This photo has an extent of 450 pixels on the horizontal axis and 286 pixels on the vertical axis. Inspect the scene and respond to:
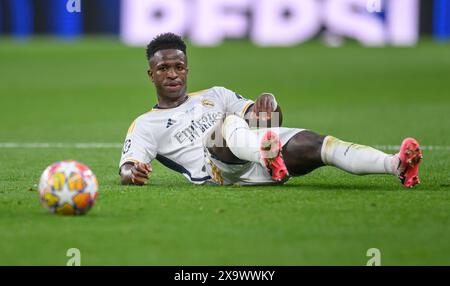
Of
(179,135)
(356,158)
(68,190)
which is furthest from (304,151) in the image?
(68,190)

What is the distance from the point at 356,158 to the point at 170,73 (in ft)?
6.50

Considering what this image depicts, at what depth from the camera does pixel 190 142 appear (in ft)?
28.6

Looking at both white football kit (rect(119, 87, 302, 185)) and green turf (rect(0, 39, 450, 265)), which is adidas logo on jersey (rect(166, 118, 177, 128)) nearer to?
white football kit (rect(119, 87, 302, 185))

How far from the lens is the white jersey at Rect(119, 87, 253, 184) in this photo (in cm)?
867

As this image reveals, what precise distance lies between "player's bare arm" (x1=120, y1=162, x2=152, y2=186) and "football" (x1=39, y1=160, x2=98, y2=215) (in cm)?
122

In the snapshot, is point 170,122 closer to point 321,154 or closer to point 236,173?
point 236,173

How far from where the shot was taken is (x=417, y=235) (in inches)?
252

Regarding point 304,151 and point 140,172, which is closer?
point 304,151

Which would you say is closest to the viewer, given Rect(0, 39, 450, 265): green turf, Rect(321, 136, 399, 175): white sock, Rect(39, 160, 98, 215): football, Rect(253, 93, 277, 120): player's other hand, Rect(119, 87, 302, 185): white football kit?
Rect(0, 39, 450, 265): green turf

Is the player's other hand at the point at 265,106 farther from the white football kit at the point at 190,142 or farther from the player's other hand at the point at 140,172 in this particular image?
the player's other hand at the point at 140,172

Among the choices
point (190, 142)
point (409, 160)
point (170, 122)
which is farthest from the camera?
point (170, 122)

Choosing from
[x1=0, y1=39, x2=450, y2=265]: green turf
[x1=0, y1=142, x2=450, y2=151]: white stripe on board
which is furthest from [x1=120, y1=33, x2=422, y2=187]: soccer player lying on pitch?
[x1=0, y1=142, x2=450, y2=151]: white stripe on board

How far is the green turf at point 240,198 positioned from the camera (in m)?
6.04

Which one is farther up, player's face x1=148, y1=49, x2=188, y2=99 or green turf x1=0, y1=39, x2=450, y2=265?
player's face x1=148, y1=49, x2=188, y2=99
